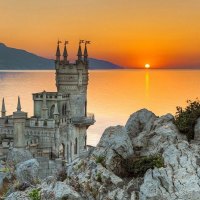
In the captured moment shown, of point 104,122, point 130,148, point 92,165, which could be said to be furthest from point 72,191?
point 104,122

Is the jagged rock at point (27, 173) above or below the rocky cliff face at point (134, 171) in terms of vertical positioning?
below

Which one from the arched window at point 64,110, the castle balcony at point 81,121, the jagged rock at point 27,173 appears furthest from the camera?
the castle balcony at point 81,121

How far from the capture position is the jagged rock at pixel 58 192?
45.7ft

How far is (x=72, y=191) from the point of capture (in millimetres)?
14070

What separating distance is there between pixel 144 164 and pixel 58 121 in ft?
120

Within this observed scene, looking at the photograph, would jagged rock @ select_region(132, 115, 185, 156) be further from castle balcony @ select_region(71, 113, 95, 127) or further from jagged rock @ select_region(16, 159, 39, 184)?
castle balcony @ select_region(71, 113, 95, 127)

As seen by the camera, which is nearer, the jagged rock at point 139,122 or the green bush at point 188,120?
the green bush at point 188,120

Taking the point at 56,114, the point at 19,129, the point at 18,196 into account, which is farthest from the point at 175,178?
the point at 56,114

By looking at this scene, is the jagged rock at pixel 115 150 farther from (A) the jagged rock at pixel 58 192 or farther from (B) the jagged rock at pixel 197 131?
(B) the jagged rock at pixel 197 131

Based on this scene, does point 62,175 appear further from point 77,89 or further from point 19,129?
point 77,89

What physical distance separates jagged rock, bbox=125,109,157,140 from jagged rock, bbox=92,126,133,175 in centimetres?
254

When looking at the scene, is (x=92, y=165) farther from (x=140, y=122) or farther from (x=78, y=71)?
(x=78, y=71)

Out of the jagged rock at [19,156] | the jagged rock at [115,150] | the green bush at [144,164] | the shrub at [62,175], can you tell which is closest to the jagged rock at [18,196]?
the shrub at [62,175]

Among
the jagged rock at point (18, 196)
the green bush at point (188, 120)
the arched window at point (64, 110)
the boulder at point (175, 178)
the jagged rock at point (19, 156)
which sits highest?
the green bush at point (188, 120)
